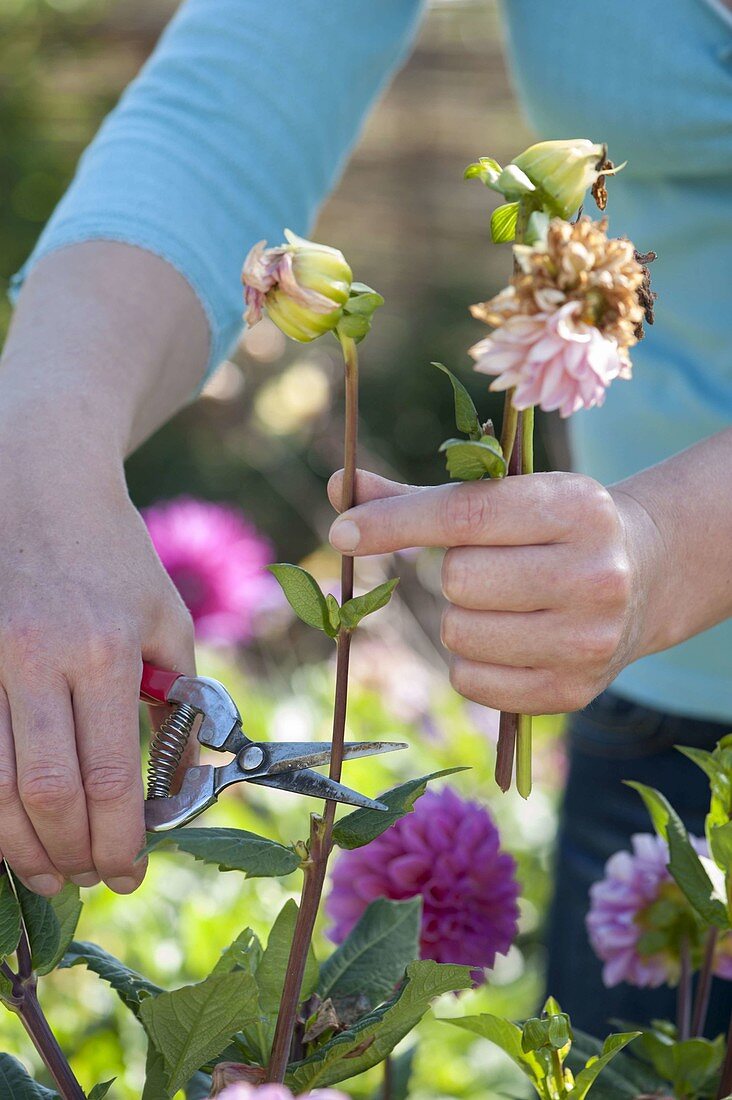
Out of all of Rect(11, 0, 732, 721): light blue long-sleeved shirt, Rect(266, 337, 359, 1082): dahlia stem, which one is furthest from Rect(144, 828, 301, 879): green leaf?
Rect(11, 0, 732, 721): light blue long-sleeved shirt

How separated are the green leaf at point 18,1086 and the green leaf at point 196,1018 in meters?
0.07

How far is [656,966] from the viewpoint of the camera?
0.64 m

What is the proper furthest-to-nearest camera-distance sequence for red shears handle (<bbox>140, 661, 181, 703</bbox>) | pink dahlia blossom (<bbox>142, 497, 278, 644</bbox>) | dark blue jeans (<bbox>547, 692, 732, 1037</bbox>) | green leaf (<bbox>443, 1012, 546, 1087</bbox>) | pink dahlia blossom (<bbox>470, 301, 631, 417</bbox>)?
pink dahlia blossom (<bbox>142, 497, 278, 644</bbox>) → dark blue jeans (<bbox>547, 692, 732, 1037</bbox>) → red shears handle (<bbox>140, 661, 181, 703</bbox>) → green leaf (<bbox>443, 1012, 546, 1087</bbox>) → pink dahlia blossom (<bbox>470, 301, 631, 417</bbox>)

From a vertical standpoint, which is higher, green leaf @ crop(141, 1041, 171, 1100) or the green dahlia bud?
the green dahlia bud

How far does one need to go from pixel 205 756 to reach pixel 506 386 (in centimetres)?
120

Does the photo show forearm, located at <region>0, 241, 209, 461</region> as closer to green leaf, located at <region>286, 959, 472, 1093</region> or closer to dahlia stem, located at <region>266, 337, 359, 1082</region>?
dahlia stem, located at <region>266, 337, 359, 1082</region>

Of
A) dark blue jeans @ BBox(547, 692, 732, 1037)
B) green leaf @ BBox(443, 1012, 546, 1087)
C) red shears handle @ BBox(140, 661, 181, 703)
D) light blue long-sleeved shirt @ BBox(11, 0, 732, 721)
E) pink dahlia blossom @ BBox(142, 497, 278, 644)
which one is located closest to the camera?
green leaf @ BBox(443, 1012, 546, 1087)

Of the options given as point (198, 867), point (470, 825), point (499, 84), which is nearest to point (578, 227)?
point (470, 825)

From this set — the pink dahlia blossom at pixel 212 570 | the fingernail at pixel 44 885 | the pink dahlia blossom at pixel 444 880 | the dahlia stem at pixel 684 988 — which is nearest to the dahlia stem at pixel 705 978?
the dahlia stem at pixel 684 988

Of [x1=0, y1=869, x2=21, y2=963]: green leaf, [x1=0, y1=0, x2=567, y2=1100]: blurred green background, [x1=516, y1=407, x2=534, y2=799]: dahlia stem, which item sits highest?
[x1=516, y1=407, x2=534, y2=799]: dahlia stem

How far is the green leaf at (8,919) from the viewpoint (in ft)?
1.56

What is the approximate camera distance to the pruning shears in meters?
0.55

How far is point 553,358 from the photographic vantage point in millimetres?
371

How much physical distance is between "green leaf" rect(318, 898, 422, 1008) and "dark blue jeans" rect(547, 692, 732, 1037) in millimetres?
400
